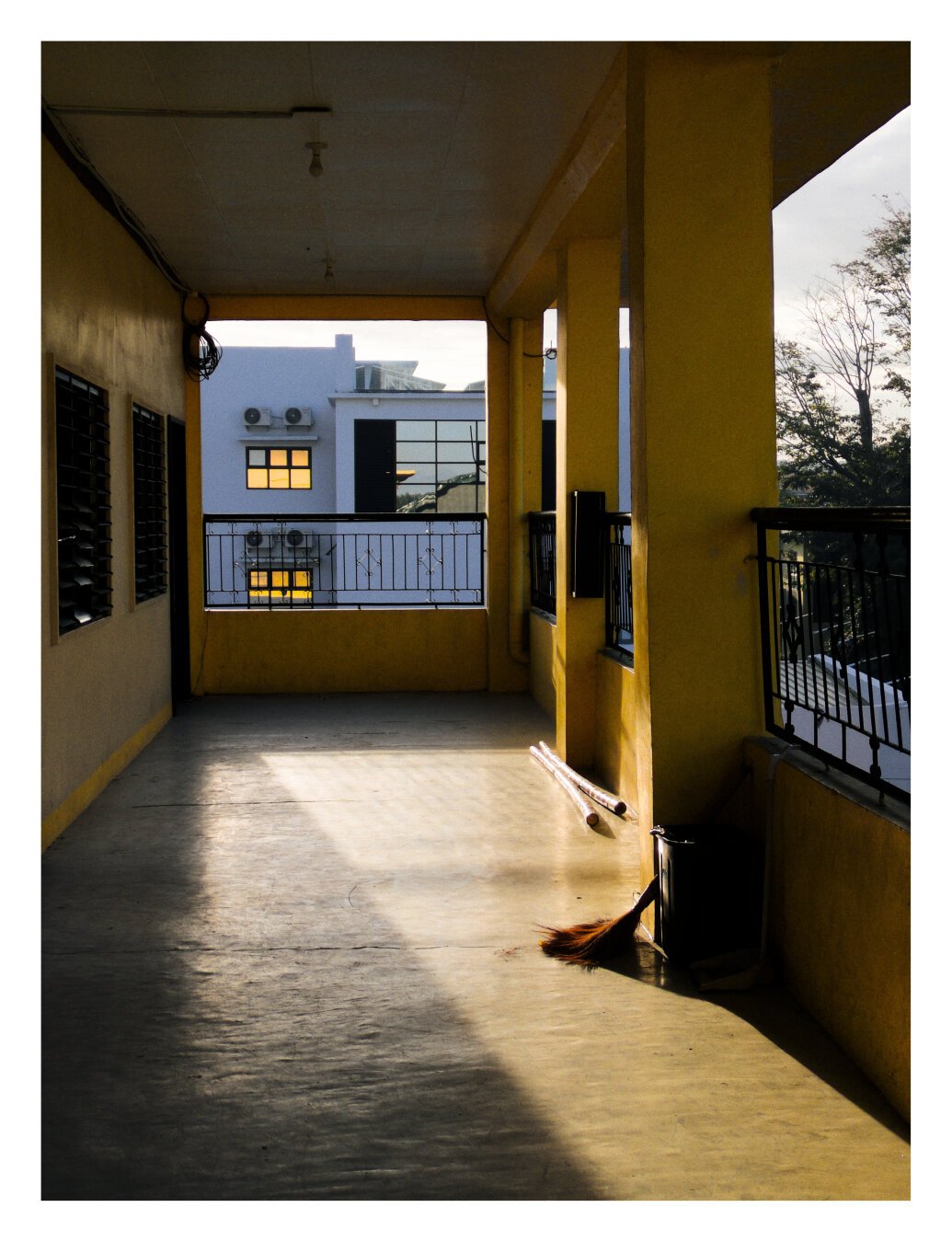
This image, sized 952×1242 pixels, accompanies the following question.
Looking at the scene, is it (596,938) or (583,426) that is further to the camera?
(583,426)

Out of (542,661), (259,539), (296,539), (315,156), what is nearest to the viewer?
(315,156)

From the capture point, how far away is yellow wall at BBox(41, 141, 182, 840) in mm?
4801

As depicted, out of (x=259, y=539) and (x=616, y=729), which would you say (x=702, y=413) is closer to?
(x=616, y=729)

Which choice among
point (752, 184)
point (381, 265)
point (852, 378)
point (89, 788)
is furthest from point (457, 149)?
point (852, 378)

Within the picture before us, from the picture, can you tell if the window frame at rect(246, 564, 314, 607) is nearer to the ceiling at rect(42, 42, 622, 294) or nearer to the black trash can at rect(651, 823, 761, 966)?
the ceiling at rect(42, 42, 622, 294)

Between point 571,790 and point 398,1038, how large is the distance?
8.79ft

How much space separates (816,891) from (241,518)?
22.5ft

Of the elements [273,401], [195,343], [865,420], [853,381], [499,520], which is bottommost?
[499,520]

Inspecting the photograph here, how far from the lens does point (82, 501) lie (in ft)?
17.8

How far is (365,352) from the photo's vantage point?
23.5 metres

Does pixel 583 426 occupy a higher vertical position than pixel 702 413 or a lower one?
higher

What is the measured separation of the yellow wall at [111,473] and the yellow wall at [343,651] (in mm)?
1130

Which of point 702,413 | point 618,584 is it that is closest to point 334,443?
point 618,584

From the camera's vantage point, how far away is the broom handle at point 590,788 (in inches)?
202
